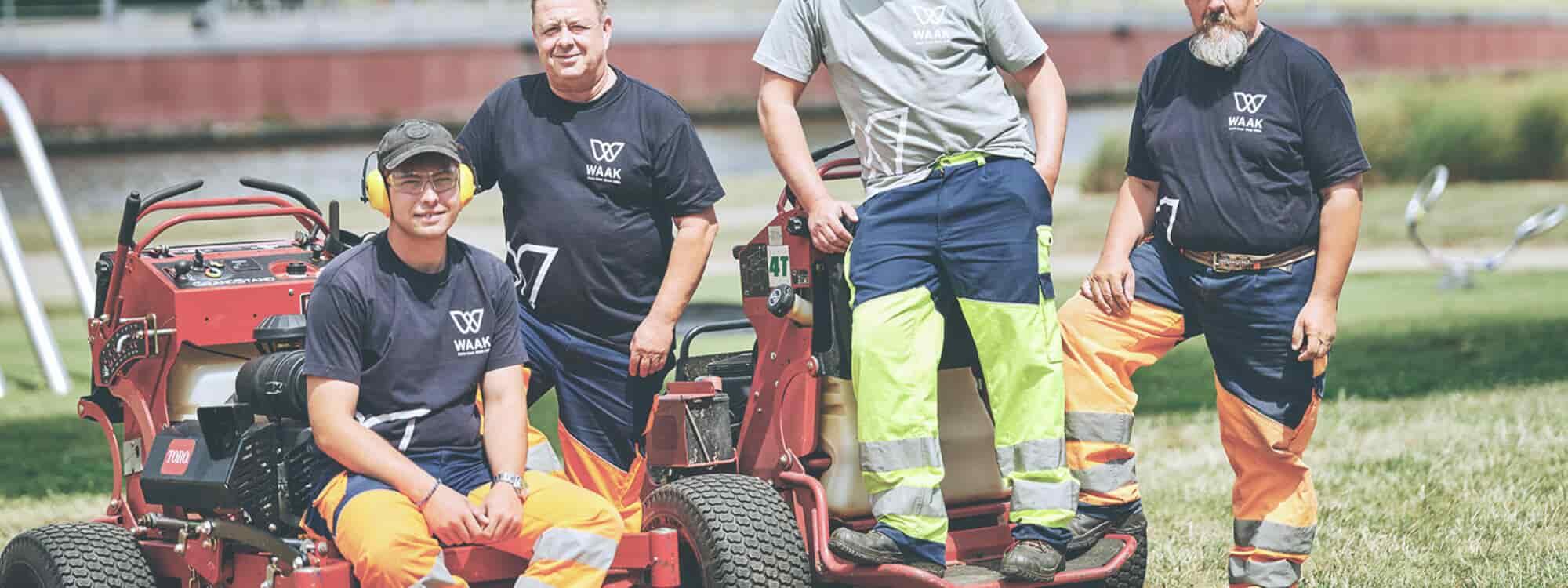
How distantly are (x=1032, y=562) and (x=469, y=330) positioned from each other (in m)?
1.55

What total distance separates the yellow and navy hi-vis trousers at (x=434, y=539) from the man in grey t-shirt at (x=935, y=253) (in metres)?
0.71

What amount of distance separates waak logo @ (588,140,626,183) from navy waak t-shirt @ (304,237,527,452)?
76 cm

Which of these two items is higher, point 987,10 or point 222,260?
point 987,10

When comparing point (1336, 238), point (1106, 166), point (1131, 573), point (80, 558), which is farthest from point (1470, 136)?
point (80, 558)

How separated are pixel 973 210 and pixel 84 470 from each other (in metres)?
6.47

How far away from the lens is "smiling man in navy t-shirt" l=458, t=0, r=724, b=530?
5.55 m

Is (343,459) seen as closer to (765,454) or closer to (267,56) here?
(765,454)

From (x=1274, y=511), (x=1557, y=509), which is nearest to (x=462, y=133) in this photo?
(x=1274, y=511)

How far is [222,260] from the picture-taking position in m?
5.82

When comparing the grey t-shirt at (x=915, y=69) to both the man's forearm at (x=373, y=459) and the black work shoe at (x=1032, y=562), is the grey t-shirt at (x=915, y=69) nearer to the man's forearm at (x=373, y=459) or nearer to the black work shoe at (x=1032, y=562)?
the black work shoe at (x=1032, y=562)

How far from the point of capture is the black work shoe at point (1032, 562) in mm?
4859

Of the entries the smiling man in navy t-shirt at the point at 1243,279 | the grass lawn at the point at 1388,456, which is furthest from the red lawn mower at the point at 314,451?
the grass lawn at the point at 1388,456

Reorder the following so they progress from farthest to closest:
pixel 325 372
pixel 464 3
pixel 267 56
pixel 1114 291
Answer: pixel 464 3
pixel 267 56
pixel 1114 291
pixel 325 372

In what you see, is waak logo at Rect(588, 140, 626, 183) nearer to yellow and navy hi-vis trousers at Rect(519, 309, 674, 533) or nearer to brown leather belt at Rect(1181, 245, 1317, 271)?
yellow and navy hi-vis trousers at Rect(519, 309, 674, 533)
